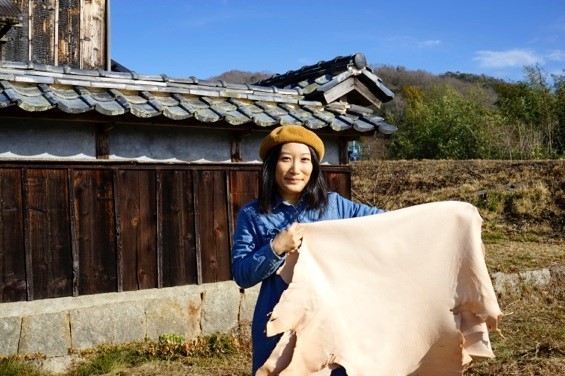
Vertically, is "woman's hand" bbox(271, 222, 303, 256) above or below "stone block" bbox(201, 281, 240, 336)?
above

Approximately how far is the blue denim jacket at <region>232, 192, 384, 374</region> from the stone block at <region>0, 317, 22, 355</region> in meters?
3.79

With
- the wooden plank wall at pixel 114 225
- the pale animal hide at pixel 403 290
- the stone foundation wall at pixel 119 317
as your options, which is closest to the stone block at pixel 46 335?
the stone foundation wall at pixel 119 317

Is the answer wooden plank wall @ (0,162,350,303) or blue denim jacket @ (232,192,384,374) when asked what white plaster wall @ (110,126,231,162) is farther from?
blue denim jacket @ (232,192,384,374)

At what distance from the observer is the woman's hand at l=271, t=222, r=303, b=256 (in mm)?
2768

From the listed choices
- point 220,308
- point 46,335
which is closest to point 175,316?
point 220,308

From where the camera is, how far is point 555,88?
2352 centimetres

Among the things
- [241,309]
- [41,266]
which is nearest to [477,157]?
[241,309]

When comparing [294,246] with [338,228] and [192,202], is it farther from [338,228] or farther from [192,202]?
[192,202]

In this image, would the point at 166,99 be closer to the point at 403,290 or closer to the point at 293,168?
the point at 293,168

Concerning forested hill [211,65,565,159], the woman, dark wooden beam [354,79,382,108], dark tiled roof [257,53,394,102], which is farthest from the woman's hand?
forested hill [211,65,565,159]

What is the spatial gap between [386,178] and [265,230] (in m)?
14.4

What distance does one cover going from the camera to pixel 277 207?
3.12m

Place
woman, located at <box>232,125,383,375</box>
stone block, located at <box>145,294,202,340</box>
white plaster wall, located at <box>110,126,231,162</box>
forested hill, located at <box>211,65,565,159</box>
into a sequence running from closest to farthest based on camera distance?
woman, located at <box>232,125,383,375</box>, white plaster wall, located at <box>110,126,231,162</box>, stone block, located at <box>145,294,202,340</box>, forested hill, located at <box>211,65,565,159</box>

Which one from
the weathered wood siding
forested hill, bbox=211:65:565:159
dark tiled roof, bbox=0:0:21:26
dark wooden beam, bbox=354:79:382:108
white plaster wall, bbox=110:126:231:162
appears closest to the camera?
white plaster wall, bbox=110:126:231:162
